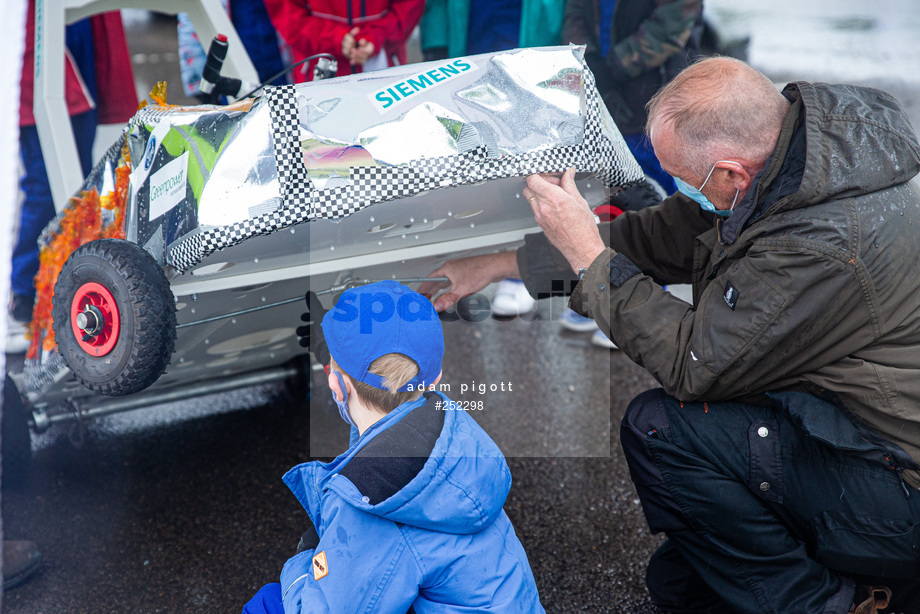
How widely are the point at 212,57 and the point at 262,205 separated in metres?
0.69

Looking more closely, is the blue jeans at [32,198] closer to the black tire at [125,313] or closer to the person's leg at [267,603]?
the black tire at [125,313]

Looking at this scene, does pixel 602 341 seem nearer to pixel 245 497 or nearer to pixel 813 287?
pixel 245 497

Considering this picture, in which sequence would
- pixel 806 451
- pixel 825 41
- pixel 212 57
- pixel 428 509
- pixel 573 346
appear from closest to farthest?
1. pixel 428 509
2. pixel 806 451
3. pixel 212 57
4. pixel 573 346
5. pixel 825 41

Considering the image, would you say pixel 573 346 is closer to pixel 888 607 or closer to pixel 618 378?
pixel 618 378

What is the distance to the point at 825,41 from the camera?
18.3ft

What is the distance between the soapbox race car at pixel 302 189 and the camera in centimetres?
143

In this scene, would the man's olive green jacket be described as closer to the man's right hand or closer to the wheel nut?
the man's right hand

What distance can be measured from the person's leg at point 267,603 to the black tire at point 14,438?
3.46 ft

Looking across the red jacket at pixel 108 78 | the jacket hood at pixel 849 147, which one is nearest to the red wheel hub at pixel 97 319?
the jacket hood at pixel 849 147

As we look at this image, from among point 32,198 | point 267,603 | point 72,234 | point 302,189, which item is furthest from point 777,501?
point 32,198

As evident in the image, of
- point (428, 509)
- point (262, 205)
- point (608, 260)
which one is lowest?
point (428, 509)

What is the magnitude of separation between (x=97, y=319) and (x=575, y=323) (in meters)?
2.22

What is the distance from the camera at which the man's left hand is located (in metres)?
1.60

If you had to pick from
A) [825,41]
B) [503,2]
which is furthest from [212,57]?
[825,41]
